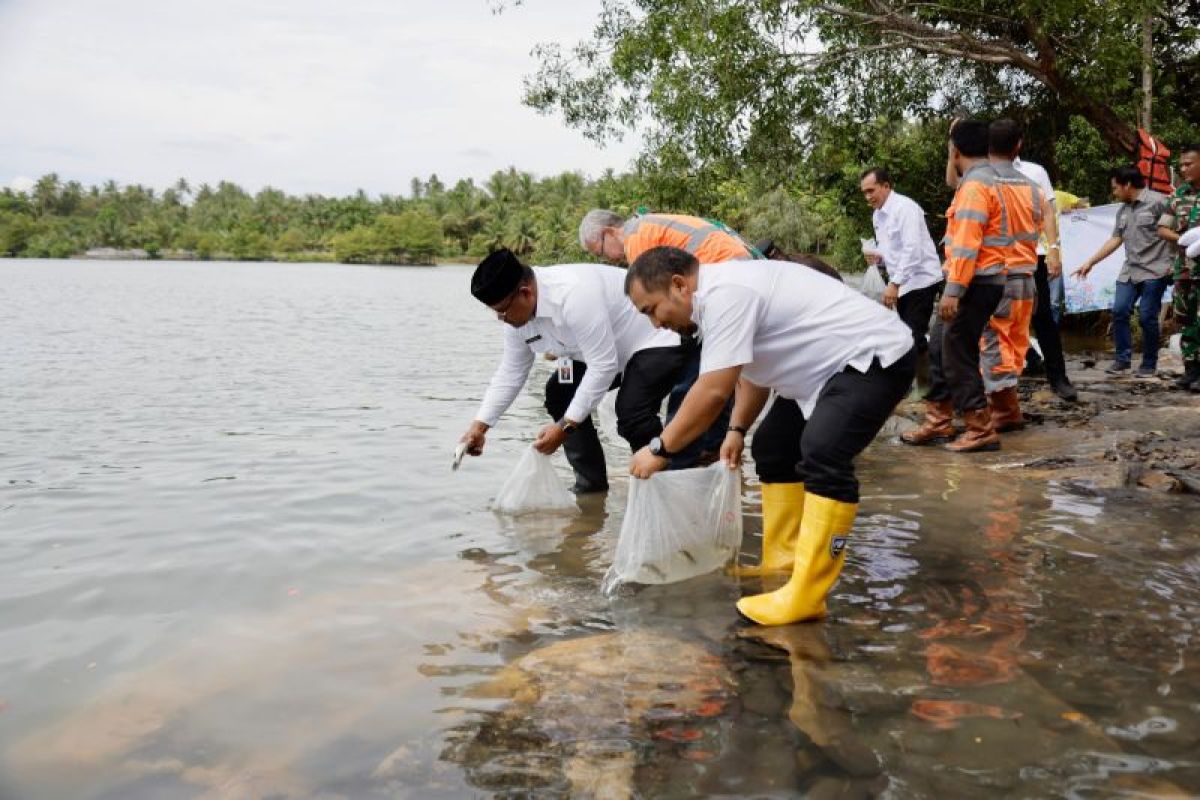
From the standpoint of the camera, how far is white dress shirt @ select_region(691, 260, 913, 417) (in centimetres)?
340

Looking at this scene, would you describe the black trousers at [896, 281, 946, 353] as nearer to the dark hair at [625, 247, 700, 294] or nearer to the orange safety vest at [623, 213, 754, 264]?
the orange safety vest at [623, 213, 754, 264]

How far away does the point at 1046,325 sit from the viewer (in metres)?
7.90

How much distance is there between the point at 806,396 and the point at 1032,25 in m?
9.64

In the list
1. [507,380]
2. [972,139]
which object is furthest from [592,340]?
[972,139]

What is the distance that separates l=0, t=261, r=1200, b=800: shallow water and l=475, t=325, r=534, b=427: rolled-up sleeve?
719mm

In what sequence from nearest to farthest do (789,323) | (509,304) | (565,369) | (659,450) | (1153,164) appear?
(789,323) → (659,450) → (509,304) → (565,369) → (1153,164)

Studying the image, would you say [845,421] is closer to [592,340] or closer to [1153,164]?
[592,340]

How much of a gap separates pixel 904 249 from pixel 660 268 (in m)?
4.08

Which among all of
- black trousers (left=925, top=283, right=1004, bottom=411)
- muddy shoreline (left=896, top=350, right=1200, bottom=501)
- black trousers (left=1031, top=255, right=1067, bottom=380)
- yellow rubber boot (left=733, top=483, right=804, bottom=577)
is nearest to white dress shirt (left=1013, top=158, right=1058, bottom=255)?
black trousers (left=1031, top=255, right=1067, bottom=380)

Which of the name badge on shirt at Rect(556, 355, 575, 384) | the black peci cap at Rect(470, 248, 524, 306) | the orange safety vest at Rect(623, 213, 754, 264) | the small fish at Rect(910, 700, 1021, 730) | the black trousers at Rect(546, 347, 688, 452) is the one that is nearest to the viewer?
the small fish at Rect(910, 700, 1021, 730)

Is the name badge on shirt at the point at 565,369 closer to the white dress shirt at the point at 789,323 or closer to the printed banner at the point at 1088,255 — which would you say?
the white dress shirt at the point at 789,323

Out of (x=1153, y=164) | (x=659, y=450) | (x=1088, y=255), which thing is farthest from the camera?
(x=1088, y=255)

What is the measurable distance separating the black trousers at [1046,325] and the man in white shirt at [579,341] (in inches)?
157

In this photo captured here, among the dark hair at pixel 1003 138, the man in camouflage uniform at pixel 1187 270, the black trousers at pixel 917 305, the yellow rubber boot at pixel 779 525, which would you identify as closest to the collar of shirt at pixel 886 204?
the black trousers at pixel 917 305
